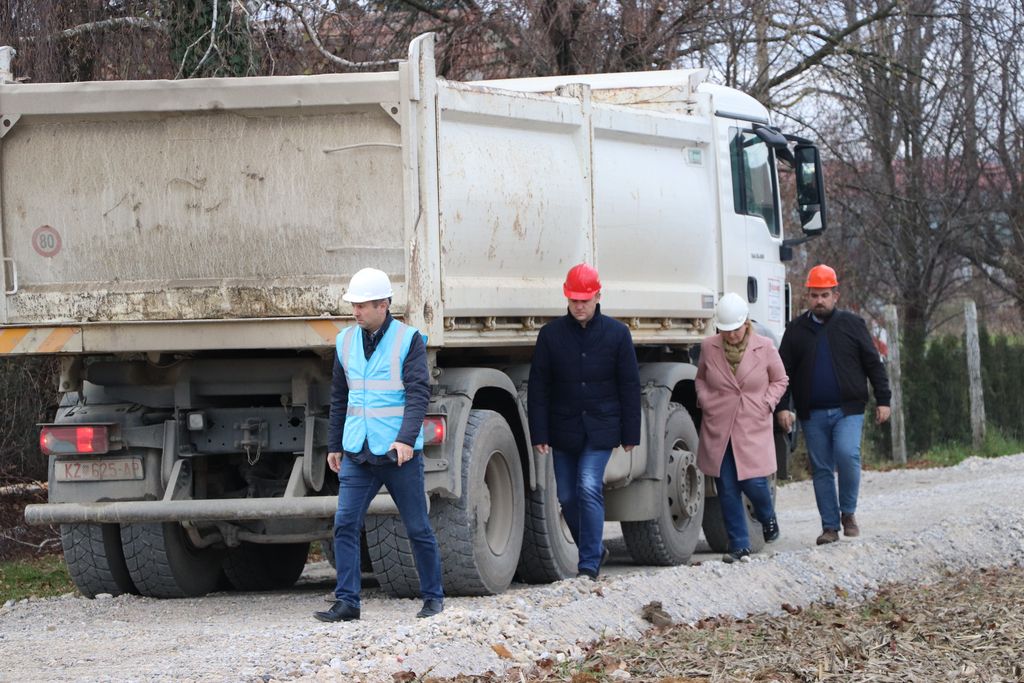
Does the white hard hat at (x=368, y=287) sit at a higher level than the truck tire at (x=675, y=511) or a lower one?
higher

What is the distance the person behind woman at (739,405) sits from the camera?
11164 millimetres

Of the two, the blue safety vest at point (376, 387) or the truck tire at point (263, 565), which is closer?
the blue safety vest at point (376, 387)

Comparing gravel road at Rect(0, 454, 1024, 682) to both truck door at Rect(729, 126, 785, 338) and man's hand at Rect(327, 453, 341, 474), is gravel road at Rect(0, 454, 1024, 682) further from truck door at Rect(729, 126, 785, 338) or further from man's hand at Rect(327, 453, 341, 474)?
truck door at Rect(729, 126, 785, 338)

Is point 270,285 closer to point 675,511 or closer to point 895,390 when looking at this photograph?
point 675,511

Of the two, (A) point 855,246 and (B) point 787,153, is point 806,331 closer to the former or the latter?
(B) point 787,153

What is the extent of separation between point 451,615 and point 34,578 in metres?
5.19

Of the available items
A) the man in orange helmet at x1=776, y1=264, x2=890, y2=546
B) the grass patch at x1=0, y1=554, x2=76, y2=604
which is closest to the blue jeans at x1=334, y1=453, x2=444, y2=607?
the grass patch at x1=0, y1=554, x2=76, y2=604

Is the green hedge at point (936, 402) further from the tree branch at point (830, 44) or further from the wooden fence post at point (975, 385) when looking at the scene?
the tree branch at point (830, 44)

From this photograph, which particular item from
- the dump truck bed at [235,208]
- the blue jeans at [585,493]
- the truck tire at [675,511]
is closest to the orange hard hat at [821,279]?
the truck tire at [675,511]

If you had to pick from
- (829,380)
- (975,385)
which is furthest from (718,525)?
(975,385)

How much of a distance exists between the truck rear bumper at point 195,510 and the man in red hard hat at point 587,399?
4.62 ft

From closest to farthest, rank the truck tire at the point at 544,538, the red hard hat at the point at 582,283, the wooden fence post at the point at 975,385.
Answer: the red hard hat at the point at 582,283, the truck tire at the point at 544,538, the wooden fence post at the point at 975,385

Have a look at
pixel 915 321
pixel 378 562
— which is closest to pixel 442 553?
pixel 378 562

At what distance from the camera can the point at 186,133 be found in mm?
8875
